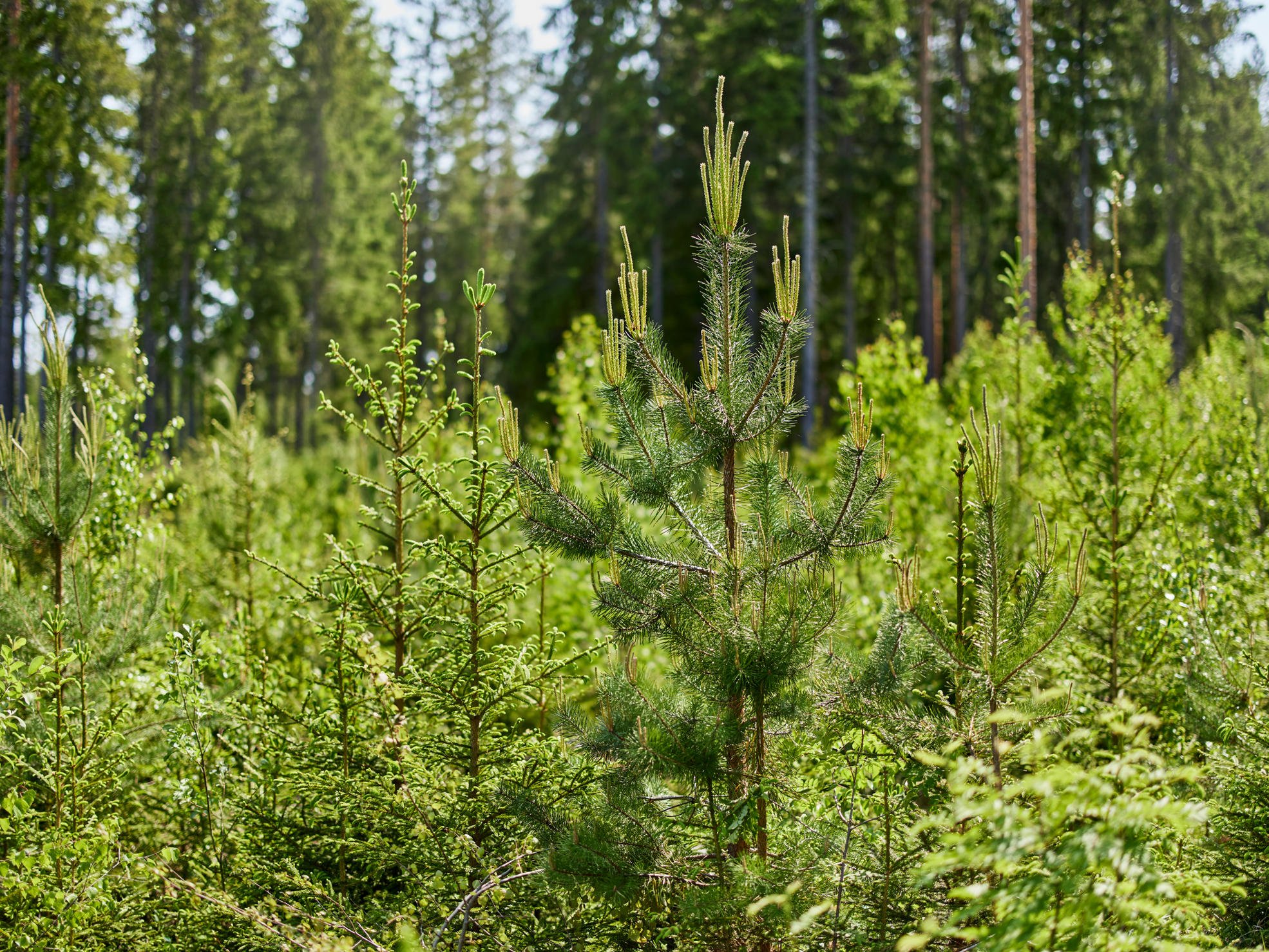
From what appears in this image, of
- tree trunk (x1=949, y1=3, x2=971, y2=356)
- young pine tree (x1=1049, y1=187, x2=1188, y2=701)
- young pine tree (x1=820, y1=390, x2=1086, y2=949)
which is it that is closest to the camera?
young pine tree (x1=820, y1=390, x2=1086, y2=949)

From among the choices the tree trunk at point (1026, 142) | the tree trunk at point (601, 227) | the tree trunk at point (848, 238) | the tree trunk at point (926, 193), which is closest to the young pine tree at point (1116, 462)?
the tree trunk at point (1026, 142)

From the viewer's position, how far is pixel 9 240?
44.0ft

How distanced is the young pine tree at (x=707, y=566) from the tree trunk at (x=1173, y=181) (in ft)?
57.8

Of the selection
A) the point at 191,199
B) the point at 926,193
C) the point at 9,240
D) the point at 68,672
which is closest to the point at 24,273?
the point at 9,240

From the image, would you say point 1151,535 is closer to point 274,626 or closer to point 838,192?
point 274,626

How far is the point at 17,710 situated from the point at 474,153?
3128 centimetres

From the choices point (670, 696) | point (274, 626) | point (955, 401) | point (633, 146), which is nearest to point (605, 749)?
point (670, 696)

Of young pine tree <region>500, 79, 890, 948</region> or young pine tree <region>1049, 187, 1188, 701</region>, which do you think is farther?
young pine tree <region>1049, 187, 1188, 701</region>

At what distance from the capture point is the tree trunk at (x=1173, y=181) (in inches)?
714

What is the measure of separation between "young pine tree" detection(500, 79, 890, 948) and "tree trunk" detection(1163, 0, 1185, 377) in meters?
17.6

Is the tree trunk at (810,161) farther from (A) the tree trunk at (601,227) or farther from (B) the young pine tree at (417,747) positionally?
(B) the young pine tree at (417,747)

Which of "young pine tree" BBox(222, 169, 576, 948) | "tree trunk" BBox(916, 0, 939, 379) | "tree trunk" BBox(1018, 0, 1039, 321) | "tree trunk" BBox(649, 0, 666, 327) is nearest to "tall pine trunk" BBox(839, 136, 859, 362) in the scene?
"tree trunk" BBox(916, 0, 939, 379)

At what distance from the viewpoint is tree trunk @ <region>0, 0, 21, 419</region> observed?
489 inches

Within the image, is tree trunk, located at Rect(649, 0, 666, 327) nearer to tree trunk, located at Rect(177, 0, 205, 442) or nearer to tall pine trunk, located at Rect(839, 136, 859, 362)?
tall pine trunk, located at Rect(839, 136, 859, 362)
